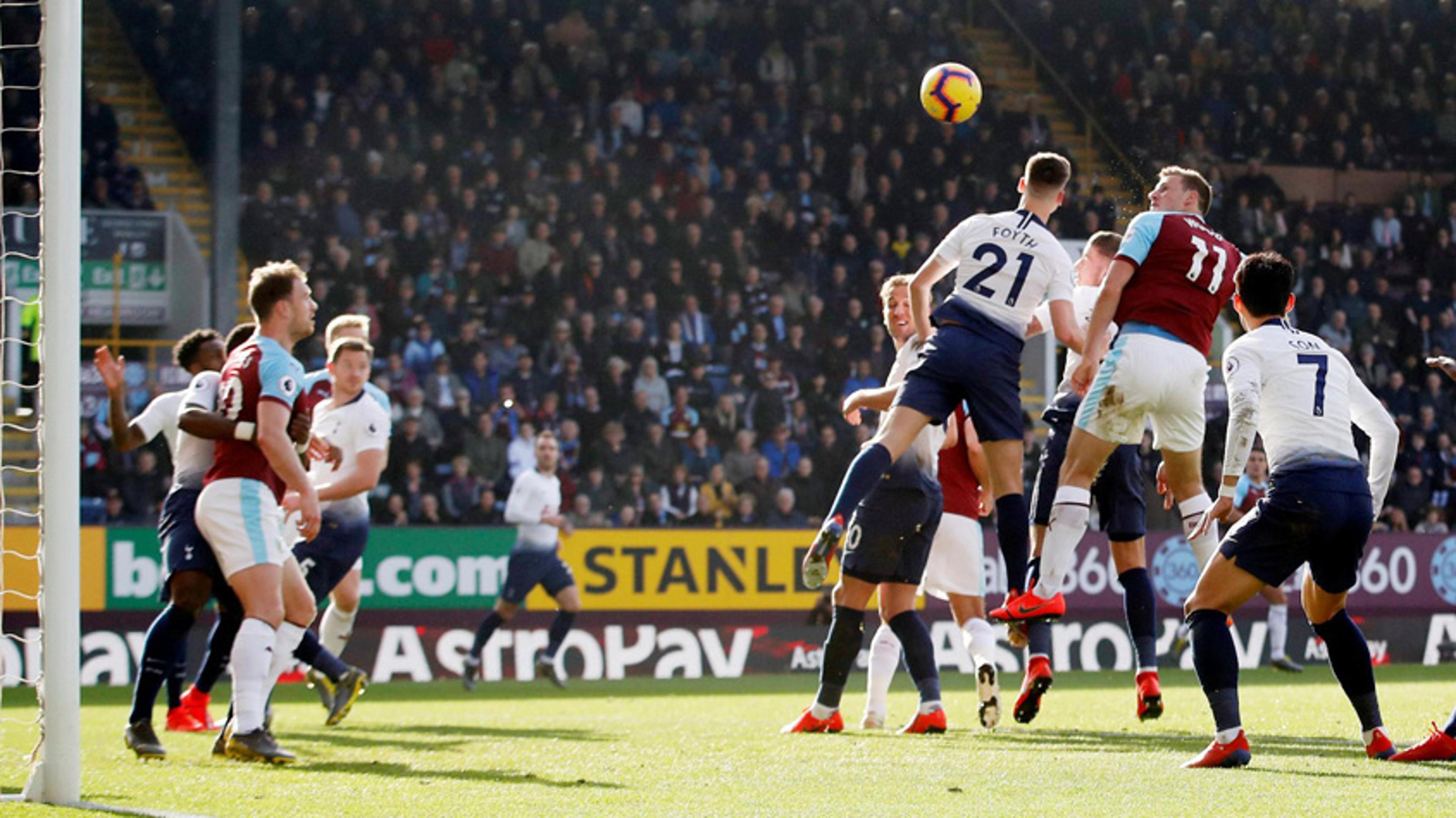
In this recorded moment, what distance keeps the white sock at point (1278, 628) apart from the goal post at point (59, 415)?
12.9 meters

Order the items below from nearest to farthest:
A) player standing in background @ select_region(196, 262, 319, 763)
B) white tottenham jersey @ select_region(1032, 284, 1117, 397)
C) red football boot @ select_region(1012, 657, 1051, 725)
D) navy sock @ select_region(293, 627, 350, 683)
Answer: player standing in background @ select_region(196, 262, 319, 763)
red football boot @ select_region(1012, 657, 1051, 725)
white tottenham jersey @ select_region(1032, 284, 1117, 397)
navy sock @ select_region(293, 627, 350, 683)

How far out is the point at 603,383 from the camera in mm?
18797

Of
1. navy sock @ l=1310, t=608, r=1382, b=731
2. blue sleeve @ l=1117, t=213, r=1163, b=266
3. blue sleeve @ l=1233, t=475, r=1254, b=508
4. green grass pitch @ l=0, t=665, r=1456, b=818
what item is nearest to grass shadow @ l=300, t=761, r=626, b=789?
green grass pitch @ l=0, t=665, r=1456, b=818

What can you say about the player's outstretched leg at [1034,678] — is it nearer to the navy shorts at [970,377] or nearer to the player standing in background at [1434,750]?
the navy shorts at [970,377]

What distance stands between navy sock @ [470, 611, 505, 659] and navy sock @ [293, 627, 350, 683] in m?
4.97

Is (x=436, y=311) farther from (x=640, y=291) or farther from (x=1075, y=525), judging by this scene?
(x=1075, y=525)

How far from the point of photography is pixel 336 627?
11008 mm

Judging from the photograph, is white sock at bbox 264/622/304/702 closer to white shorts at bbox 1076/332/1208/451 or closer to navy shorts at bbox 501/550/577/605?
white shorts at bbox 1076/332/1208/451

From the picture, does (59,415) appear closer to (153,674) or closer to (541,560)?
(153,674)

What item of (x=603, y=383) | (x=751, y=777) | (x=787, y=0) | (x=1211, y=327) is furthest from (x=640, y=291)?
(x=751, y=777)

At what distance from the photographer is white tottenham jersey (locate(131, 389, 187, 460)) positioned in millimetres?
8953

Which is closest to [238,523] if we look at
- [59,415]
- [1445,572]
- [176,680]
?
[59,415]

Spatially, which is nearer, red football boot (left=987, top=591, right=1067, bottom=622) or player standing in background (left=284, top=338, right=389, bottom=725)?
red football boot (left=987, top=591, right=1067, bottom=622)

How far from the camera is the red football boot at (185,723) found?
362 inches
